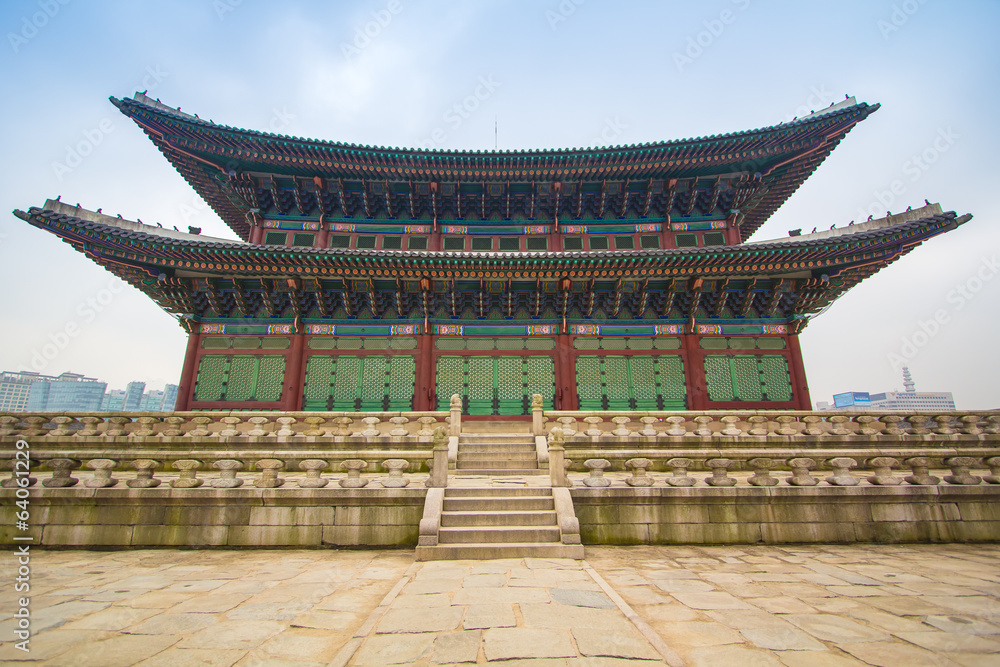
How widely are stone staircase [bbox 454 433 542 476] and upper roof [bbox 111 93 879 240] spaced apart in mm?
9916

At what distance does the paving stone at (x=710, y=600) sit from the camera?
4.66 m

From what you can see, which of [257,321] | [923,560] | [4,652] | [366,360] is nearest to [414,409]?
[366,360]

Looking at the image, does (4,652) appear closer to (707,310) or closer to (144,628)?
(144,628)

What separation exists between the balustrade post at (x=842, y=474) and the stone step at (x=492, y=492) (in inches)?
218

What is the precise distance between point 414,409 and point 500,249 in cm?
742

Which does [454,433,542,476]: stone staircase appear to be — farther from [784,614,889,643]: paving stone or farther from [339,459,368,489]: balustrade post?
[784,614,889,643]: paving stone

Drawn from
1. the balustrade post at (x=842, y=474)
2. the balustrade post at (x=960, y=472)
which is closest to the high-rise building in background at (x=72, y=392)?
the balustrade post at (x=842, y=474)

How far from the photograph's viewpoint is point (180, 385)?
590 inches

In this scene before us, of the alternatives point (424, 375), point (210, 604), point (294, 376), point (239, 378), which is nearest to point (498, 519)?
point (210, 604)

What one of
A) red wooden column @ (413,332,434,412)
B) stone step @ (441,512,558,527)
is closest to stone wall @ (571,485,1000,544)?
stone step @ (441,512,558,527)

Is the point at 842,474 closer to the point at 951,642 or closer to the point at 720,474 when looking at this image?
the point at 720,474

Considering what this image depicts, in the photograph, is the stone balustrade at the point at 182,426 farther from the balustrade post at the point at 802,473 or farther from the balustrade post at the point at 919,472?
the balustrade post at the point at 919,472

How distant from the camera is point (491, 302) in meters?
16.0

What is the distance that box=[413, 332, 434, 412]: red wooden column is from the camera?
1512 cm
